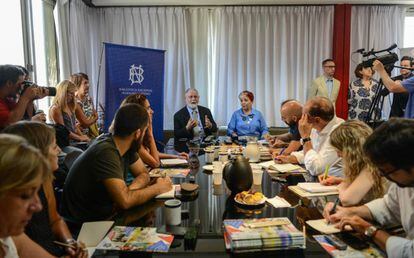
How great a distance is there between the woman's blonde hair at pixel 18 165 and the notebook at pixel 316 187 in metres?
1.35

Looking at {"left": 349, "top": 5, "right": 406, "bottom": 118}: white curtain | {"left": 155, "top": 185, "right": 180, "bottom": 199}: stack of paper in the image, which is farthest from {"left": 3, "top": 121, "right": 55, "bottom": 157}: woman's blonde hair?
{"left": 349, "top": 5, "right": 406, "bottom": 118}: white curtain

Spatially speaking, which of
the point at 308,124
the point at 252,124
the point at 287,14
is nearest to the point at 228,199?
the point at 308,124

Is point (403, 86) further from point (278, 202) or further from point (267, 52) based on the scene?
point (267, 52)

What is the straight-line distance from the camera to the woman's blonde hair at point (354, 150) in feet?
5.04

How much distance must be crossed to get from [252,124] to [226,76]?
133 centimetres

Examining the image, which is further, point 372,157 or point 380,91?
point 380,91

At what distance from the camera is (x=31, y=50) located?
12.1 feet

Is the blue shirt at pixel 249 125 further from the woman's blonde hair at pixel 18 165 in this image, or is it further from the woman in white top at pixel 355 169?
the woman's blonde hair at pixel 18 165

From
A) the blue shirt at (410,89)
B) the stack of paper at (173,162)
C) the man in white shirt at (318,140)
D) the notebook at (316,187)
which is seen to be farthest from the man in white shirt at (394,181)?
the blue shirt at (410,89)

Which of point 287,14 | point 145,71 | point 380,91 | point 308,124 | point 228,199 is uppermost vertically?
Result: point 287,14

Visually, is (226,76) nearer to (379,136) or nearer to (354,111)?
(354,111)

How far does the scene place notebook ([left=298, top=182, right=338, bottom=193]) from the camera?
1.78 m

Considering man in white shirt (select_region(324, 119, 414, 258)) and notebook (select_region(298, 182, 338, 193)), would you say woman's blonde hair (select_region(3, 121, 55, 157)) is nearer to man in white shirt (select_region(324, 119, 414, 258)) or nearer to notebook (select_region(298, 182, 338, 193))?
man in white shirt (select_region(324, 119, 414, 258))

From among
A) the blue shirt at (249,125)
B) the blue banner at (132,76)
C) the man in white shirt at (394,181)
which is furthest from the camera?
the blue shirt at (249,125)
